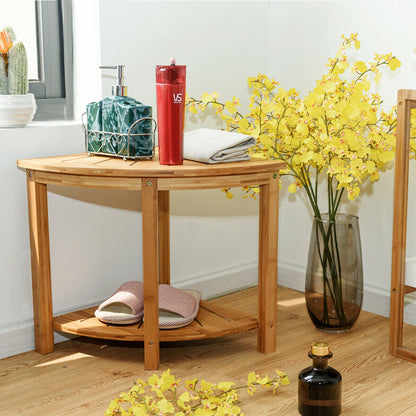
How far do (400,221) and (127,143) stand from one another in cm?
76

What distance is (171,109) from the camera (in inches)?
61.6

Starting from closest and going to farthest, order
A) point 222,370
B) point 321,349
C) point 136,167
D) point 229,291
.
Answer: point 321,349 < point 136,167 < point 222,370 < point 229,291

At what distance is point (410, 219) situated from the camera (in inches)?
75.4

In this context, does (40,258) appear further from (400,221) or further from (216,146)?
(400,221)

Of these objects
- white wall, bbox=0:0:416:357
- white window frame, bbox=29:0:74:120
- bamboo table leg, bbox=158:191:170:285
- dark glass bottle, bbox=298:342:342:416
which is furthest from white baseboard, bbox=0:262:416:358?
dark glass bottle, bbox=298:342:342:416

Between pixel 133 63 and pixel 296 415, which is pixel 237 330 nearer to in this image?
pixel 296 415

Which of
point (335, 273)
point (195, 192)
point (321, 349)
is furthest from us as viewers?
point (195, 192)

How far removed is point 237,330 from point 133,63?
88cm

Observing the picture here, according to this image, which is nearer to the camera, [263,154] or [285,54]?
[263,154]

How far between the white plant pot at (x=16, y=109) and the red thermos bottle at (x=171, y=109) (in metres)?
0.42

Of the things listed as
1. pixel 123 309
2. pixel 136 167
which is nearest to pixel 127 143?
pixel 136 167

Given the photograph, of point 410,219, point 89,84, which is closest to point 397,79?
point 410,219

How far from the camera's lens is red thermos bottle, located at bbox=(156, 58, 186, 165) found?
1.55 meters

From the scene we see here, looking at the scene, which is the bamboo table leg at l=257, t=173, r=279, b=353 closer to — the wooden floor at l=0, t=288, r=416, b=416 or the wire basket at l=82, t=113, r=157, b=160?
the wooden floor at l=0, t=288, r=416, b=416
